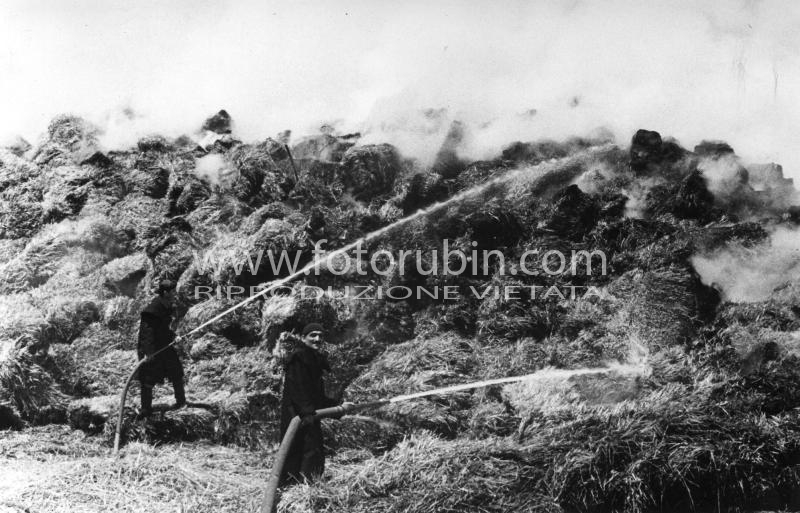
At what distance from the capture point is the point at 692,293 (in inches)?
229

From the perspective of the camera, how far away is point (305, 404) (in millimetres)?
5180

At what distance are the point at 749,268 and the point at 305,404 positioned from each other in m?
3.87

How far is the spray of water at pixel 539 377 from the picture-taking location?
5383mm

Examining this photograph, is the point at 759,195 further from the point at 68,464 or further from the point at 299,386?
the point at 68,464

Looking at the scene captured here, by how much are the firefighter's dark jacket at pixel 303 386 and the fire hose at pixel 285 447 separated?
12cm

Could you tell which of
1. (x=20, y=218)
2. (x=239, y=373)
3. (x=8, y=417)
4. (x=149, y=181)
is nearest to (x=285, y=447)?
(x=239, y=373)

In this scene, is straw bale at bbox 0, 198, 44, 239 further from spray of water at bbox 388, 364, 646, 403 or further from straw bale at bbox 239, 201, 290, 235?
spray of water at bbox 388, 364, 646, 403

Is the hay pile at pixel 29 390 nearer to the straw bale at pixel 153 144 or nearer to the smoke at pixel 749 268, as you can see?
the straw bale at pixel 153 144

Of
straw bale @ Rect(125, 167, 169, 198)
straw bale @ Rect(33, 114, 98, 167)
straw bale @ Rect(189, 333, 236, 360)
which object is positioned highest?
A: straw bale @ Rect(33, 114, 98, 167)

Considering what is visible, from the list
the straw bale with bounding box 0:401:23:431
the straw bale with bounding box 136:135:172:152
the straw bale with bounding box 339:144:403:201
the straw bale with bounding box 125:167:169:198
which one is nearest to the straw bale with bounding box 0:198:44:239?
the straw bale with bounding box 125:167:169:198

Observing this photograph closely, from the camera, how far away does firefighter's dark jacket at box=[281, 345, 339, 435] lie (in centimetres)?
523

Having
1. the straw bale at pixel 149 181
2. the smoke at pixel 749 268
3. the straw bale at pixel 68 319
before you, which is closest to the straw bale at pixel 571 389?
the smoke at pixel 749 268

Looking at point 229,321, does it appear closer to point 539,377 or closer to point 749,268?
point 539,377

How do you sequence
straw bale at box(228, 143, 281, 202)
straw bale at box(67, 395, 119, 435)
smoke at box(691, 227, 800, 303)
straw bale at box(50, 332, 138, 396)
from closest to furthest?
smoke at box(691, 227, 800, 303)
straw bale at box(67, 395, 119, 435)
straw bale at box(50, 332, 138, 396)
straw bale at box(228, 143, 281, 202)
